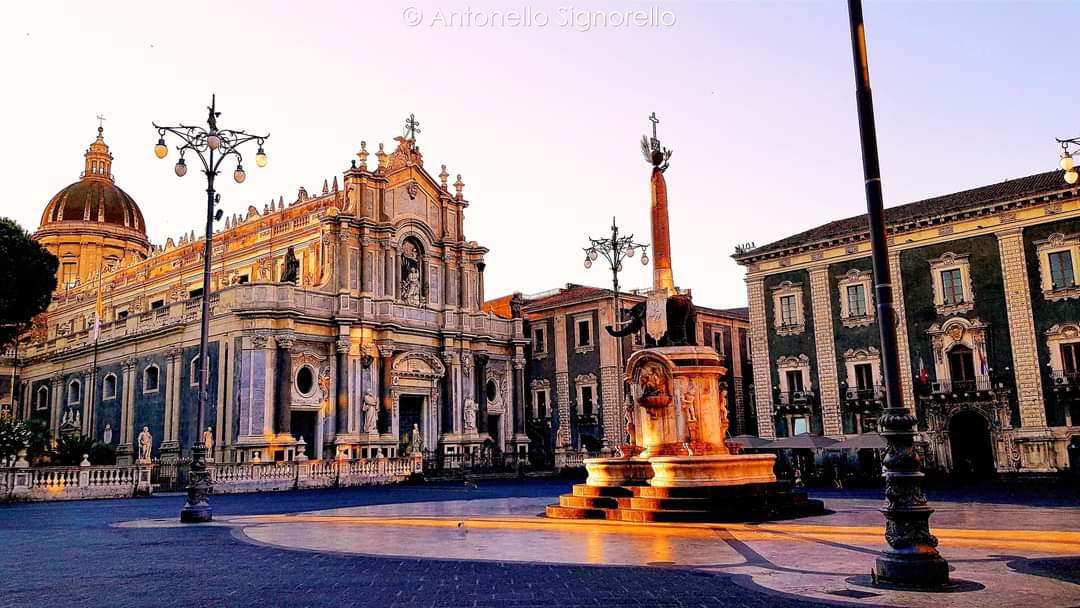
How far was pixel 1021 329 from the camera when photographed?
33.3 metres

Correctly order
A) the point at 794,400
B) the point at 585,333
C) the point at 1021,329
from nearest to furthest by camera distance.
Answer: the point at 1021,329 → the point at 794,400 → the point at 585,333

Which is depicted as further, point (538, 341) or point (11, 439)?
point (538, 341)

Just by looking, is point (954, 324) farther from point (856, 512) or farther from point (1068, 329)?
point (856, 512)

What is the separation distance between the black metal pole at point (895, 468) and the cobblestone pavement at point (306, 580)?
110 centimetres

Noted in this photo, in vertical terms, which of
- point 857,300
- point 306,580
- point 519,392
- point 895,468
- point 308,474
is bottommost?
point 306,580

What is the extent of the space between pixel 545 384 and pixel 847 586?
4470 cm

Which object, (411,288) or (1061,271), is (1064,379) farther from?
(411,288)

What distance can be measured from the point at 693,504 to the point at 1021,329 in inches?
967

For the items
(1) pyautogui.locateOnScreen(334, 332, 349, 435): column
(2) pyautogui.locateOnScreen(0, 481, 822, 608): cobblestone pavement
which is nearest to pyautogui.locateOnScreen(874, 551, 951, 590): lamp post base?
(2) pyautogui.locateOnScreen(0, 481, 822, 608): cobblestone pavement

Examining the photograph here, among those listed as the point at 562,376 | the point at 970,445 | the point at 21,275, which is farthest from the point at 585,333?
Answer: the point at 21,275

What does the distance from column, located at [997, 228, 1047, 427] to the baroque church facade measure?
84.7ft

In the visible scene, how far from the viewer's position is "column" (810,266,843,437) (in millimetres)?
37375

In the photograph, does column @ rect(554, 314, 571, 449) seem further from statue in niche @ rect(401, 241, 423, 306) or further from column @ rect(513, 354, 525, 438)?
statue in niche @ rect(401, 241, 423, 306)

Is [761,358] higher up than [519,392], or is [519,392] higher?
[761,358]
